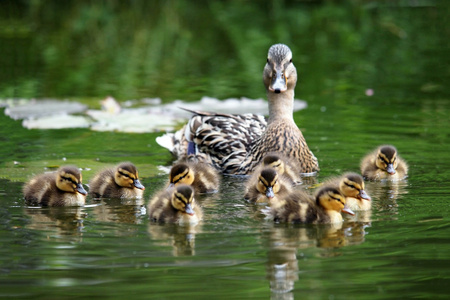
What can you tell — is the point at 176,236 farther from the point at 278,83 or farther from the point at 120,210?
the point at 278,83

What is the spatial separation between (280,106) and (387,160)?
1152 mm

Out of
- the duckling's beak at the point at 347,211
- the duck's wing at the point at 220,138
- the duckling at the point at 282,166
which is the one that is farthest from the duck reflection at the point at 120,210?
the duck's wing at the point at 220,138

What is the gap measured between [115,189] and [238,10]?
11.9 meters

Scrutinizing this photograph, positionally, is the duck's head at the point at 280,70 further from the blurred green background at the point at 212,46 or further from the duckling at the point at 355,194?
the blurred green background at the point at 212,46

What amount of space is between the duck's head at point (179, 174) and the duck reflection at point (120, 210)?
259 millimetres

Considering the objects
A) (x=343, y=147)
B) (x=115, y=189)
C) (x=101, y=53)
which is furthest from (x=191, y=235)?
(x=101, y=53)

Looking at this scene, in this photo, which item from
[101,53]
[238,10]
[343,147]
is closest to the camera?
[343,147]

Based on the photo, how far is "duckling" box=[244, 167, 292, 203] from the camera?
230 inches

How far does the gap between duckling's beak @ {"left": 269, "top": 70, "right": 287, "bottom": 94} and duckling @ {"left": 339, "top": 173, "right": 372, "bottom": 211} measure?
1.41 metres

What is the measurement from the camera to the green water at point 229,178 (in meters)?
4.29

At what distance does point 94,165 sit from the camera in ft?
23.8

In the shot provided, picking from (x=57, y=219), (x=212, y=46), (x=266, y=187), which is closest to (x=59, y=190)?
(x=57, y=219)

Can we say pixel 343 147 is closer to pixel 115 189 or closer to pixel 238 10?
pixel 115 189

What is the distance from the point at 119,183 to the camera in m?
6.18
